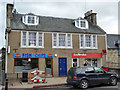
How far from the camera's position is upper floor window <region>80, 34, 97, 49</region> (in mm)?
20797

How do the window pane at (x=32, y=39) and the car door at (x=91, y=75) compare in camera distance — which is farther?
the window pane at (x=32, y=39)

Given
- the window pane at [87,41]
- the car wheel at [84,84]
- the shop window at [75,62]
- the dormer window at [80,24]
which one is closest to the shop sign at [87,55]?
the shop window at [75,62]

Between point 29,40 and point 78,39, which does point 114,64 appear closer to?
point 78,39

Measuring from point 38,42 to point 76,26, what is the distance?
6.10 metres

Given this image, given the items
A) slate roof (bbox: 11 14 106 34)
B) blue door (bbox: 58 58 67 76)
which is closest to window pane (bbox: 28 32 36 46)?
slate roof (bbox: 11 14 106 34)

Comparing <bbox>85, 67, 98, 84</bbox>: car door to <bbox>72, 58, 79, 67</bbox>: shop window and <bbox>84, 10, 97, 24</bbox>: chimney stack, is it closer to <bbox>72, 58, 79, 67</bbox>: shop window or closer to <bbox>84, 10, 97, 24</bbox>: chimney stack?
<bbox>72, 58, 79, 67</bbox>: shop window

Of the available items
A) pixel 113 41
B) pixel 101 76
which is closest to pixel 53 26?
pixel 101 76

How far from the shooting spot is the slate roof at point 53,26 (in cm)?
1878

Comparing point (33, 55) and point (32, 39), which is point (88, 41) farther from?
point (33, 55)

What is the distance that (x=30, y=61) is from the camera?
720 inches

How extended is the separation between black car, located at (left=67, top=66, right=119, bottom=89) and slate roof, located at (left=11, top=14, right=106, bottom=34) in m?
8.38

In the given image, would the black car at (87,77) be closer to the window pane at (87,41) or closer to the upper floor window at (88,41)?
the upper floor window at (88,41)

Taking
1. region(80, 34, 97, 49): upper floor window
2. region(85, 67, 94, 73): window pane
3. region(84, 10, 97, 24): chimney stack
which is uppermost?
region(84, 10, 97, 24): chimney stack

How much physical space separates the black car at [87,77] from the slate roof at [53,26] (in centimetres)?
838
